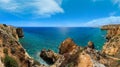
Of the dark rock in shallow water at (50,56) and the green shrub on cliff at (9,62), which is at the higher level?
the green shrub on cliff at (9,62)

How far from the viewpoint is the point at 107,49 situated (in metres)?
89.7

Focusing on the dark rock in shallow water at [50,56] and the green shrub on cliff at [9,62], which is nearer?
the green shrub on cliff at [9,62]

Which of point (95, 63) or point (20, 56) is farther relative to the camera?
point (20, 56)

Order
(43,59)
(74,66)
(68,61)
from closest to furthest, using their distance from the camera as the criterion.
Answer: (74,66), (68,61), (43,59)

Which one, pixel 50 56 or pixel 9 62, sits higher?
pixel 9 62

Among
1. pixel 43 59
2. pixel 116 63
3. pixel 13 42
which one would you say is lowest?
pixel 43 59

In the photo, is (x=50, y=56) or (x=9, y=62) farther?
(x=50, y=56)

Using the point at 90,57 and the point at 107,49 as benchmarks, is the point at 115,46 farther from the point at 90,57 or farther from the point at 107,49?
the point at 90,57

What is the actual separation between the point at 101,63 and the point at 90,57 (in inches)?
84.0

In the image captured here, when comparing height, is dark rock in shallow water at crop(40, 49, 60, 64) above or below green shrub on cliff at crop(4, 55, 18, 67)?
below

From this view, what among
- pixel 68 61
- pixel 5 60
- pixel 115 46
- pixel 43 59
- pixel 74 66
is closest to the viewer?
pixel 5 60

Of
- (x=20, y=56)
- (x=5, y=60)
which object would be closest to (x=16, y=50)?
(x=20, y=56)

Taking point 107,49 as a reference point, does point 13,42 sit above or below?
above

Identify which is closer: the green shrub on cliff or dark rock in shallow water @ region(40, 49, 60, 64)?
the green shrub on cliff
